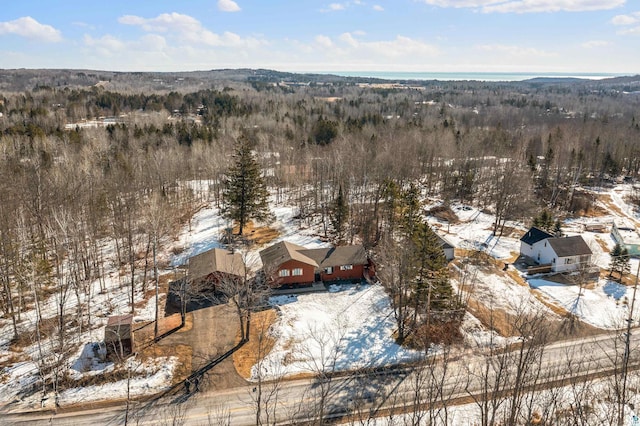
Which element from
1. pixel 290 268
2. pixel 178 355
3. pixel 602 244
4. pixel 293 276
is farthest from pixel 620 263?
pixel 178 355

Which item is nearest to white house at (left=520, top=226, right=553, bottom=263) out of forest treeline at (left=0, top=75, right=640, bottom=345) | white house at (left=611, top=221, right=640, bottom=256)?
forest treeline at (left=0, top=75, right=640, bottom=345)

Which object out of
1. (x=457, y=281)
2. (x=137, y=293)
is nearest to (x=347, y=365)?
(x=457, y=281)

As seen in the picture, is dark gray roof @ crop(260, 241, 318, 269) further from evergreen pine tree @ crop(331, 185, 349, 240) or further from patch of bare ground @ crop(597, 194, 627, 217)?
patch of bare ground @ crop(597, 194, 627, 217)

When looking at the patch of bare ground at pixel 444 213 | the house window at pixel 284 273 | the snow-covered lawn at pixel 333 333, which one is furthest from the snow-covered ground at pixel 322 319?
the patch of bare ground at pixel 444 213

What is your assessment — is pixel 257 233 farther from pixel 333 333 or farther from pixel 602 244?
pixel 602 244

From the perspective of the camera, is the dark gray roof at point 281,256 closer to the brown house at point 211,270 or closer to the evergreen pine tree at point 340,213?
the brown house at point 211,270

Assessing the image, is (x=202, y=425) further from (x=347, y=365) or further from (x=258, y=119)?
(x=258, y=119)
